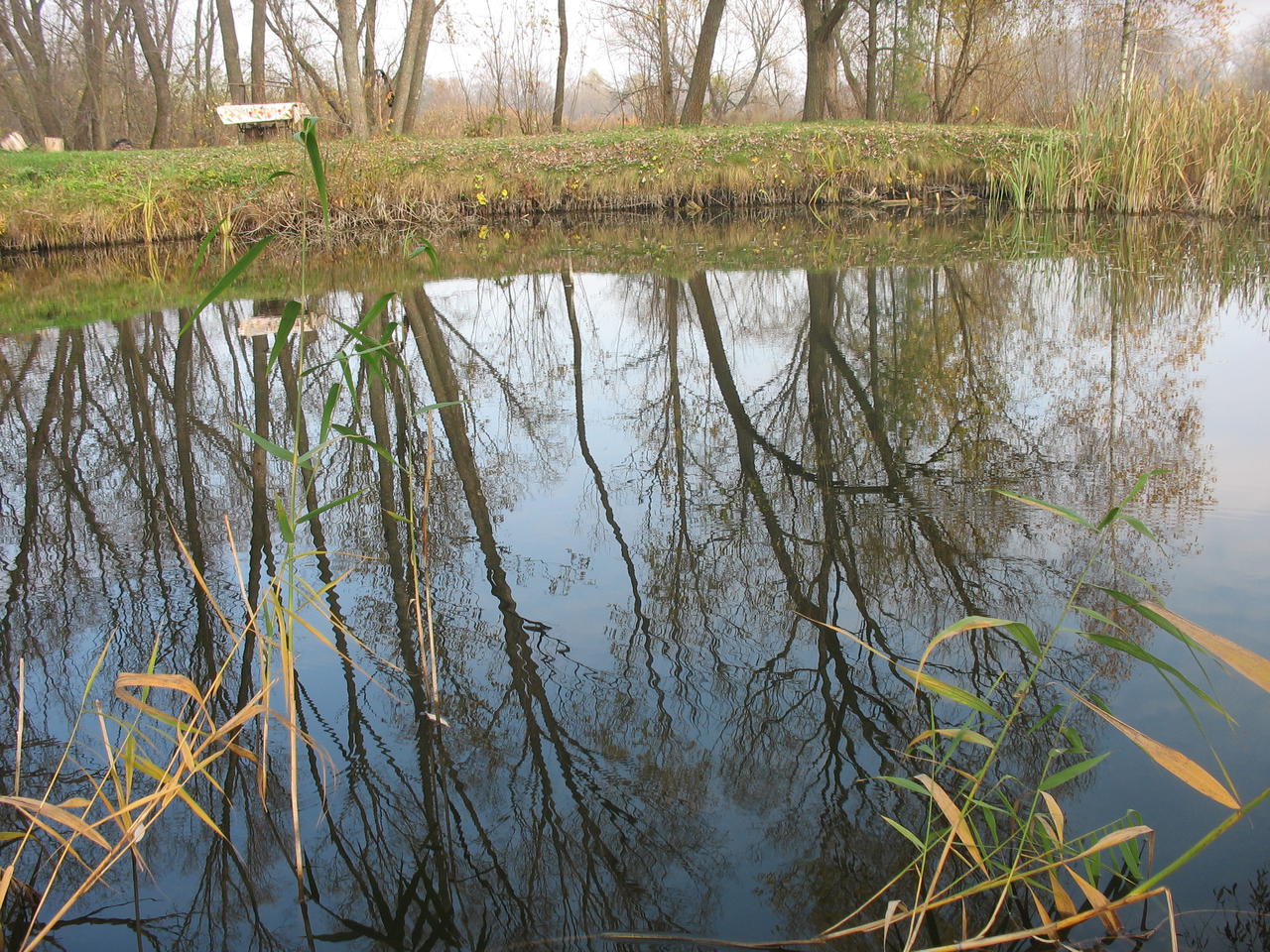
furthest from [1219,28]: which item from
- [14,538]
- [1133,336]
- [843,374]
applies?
[14,538]

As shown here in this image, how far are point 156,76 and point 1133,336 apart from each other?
14.6 m

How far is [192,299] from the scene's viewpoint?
235 inches

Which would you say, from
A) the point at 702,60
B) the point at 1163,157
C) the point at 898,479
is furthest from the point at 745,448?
the point at 702,60

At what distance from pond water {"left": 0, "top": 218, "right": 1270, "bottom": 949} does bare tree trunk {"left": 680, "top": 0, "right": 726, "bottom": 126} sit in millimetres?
9752

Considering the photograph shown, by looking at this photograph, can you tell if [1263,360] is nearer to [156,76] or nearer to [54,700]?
[54,700]

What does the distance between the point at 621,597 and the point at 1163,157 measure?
7.84 meters

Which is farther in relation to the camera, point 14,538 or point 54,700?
point 14,538

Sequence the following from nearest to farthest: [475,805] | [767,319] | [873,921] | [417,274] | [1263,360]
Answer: [873,921], [475,805], [1263,360], [767,319], [417,274]

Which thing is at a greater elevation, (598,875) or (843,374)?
(843,374)

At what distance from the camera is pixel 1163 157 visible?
7.84 meters

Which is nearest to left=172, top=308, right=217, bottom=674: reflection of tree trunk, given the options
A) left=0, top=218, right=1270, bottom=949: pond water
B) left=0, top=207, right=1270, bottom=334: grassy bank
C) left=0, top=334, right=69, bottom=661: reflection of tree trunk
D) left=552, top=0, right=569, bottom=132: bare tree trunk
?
left=0, top=218, right=1270, bottom=949: pond water

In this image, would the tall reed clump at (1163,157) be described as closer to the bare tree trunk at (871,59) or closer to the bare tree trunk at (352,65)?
the bare tree trunk at (871,59)

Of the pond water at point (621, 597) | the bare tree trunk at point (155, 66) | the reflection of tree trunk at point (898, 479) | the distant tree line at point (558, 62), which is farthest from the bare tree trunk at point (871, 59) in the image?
the reflection of tree trunk at point (898, 479)

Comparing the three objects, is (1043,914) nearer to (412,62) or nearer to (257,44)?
(412,62)
